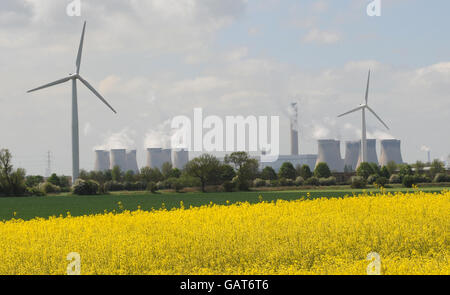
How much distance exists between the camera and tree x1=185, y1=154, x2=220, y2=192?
8888 centimetres

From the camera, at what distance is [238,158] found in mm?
100250

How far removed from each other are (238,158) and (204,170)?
12.9m

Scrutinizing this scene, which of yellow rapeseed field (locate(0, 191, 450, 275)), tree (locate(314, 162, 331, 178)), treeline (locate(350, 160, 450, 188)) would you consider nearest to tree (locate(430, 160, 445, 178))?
treeline (locate(350, 160, 450, 188))

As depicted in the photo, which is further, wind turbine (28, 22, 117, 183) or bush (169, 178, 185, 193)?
bush (169, 178, 185, 193)

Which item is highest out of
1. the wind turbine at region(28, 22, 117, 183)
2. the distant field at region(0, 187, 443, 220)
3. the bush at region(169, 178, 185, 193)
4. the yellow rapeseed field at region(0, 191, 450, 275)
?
the wind turbine at region(28, 22, 117, 183)

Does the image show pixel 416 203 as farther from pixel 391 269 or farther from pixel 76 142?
pixel 76 142

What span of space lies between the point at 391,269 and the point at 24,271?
8.19 m

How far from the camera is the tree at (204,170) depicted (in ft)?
292

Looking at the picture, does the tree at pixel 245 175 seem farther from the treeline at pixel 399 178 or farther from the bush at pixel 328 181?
the treeline at pixel 399 178

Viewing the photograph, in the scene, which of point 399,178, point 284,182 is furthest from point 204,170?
point 399,178

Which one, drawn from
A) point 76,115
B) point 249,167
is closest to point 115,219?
point 76,115

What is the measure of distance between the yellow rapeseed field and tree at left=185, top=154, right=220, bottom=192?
7120 cm

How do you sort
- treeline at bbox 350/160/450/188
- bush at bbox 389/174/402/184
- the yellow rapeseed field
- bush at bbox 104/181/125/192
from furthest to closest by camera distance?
bush at bbox 389/174/402/184, bush at bbox 104/181/125/192, treeline at bbox 350/160/450/188, the yellow rapeseed field

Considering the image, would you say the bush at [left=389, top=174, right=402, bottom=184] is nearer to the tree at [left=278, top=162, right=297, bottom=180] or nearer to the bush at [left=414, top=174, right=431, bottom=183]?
the bush at [left=414, top=174, right=431, bottom=183]
